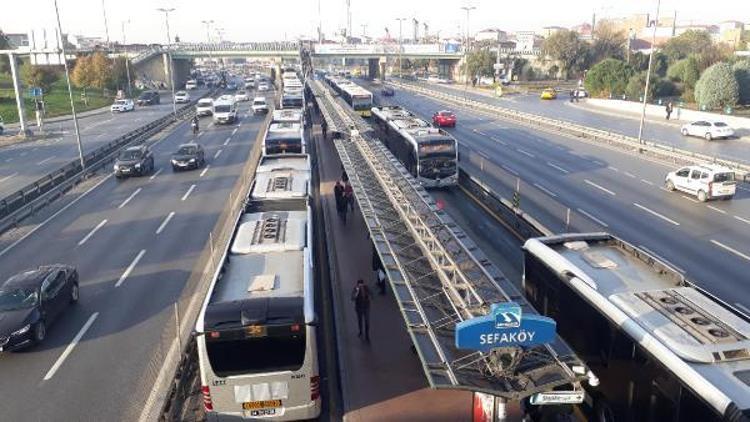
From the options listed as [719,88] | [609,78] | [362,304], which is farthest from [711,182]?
[609,78]

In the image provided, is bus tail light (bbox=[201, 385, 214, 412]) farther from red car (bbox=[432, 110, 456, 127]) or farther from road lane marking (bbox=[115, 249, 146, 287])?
red car (bbox=[432, 110, 456, 127])

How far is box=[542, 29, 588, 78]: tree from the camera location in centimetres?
11556

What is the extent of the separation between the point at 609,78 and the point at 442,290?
79.7 m

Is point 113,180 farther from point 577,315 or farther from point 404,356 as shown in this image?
point 577,315

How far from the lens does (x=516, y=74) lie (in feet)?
429

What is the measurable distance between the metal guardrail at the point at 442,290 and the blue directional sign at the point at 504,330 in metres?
0.44

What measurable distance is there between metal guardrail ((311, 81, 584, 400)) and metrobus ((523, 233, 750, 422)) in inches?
56.0

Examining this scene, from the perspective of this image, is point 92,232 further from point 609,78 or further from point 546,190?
point 609,78

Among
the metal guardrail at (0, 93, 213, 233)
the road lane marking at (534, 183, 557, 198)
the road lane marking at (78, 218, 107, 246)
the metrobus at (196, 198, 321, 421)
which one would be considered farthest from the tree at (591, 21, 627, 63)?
the metrobus at (196, 198, 321, 421)

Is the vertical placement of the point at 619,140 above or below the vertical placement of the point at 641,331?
below

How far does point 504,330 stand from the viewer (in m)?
7.82

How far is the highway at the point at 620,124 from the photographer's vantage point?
144ft

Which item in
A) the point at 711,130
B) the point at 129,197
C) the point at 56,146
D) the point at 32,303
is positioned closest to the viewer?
the point at 32,303

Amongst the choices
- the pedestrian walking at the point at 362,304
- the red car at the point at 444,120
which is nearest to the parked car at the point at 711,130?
the red car at the point at 444,120
